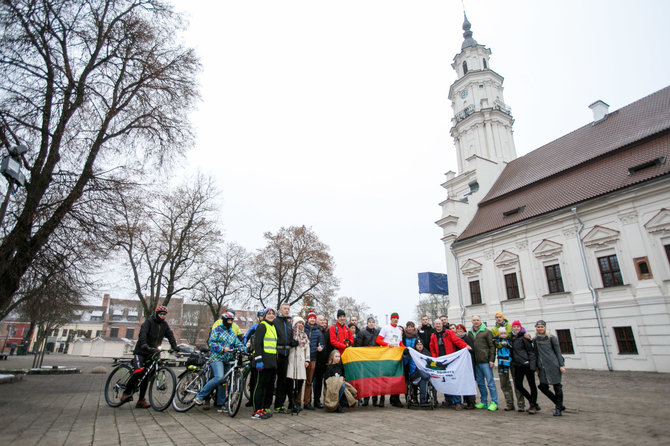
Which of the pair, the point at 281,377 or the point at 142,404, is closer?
the point at 281,377

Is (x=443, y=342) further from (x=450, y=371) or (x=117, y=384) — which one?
(x=117, y=384)

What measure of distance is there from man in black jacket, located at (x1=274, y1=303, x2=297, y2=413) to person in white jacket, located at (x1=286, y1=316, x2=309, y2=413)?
0.12 metres

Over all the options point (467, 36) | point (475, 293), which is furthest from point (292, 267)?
point (467, 36)

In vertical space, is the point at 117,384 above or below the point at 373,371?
below

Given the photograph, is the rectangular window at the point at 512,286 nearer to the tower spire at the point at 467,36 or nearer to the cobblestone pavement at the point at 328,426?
the cobblestone pavement at the point at 328,426

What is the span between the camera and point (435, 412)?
6.97 meters

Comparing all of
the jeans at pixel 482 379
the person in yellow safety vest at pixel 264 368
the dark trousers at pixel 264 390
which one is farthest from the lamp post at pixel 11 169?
the jeans at pixel 482 379

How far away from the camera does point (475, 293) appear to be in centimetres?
2520

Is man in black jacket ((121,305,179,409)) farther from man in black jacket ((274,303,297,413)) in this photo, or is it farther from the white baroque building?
the white baroque building

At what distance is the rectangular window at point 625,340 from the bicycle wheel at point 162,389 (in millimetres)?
20567

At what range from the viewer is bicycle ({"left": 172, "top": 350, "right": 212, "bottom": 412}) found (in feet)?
21.6

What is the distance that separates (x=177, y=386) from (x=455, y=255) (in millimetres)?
24203

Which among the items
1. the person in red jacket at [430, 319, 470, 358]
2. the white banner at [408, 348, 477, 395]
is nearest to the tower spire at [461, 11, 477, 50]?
the person in red jacket at [430, 319, 470, 358]

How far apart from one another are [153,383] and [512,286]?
72.6 feet
